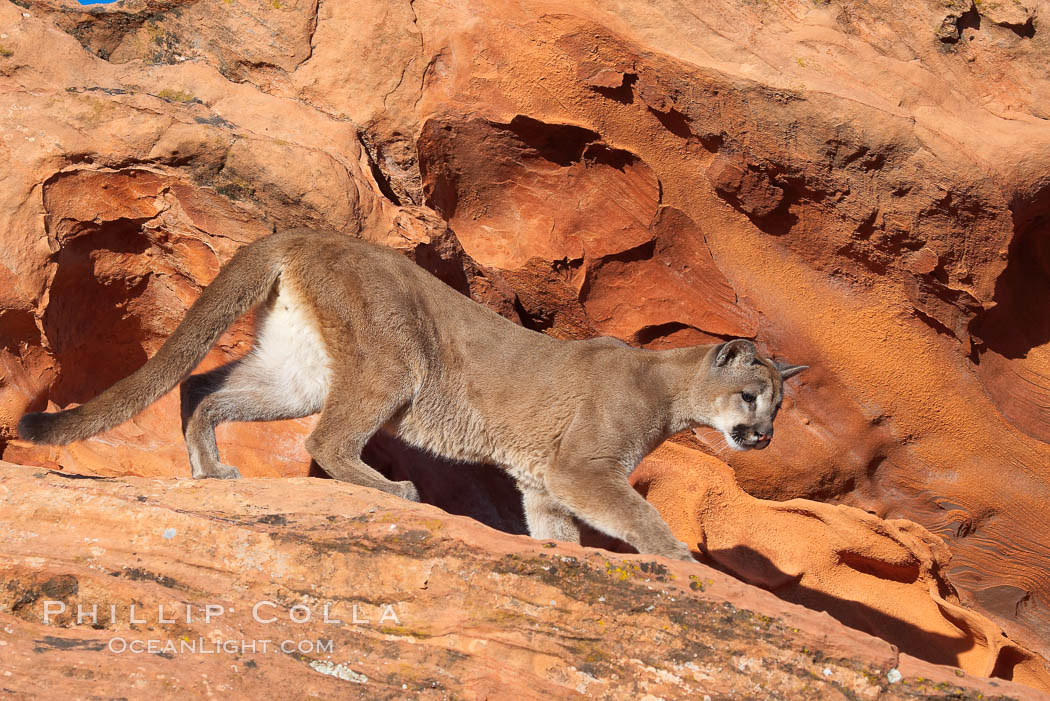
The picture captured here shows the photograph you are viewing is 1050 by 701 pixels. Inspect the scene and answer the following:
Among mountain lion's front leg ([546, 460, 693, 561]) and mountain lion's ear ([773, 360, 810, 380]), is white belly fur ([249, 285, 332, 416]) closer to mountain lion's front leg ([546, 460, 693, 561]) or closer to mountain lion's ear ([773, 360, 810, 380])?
mountain lion's front leg ([546, 460, 693, 561])

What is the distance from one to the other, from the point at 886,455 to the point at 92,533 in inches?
201

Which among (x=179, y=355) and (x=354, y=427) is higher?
(x=179, y=355)

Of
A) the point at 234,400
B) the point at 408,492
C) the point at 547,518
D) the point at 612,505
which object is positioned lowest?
the point at 547,518

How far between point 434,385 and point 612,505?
46.8 inches

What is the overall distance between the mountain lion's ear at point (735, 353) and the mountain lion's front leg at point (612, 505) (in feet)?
3.19

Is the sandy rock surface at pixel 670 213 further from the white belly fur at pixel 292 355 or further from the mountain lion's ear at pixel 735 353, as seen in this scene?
the mountain lion's ear at pixel 735 353

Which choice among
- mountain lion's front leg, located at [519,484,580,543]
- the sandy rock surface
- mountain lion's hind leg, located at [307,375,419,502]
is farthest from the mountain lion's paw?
the sandy rock surface

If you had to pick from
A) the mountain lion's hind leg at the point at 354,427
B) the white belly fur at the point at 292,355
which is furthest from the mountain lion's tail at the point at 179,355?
the mountain lion's hind leg at the point at 354,427

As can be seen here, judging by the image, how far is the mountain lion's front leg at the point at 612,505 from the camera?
177 inches

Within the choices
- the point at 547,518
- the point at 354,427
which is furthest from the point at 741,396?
the point at 354,427

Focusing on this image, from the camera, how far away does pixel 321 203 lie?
5.41m

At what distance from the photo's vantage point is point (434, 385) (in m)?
4.98

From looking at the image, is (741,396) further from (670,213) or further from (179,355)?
(179,355)

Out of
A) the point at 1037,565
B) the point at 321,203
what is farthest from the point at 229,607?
the point at 1037,565
